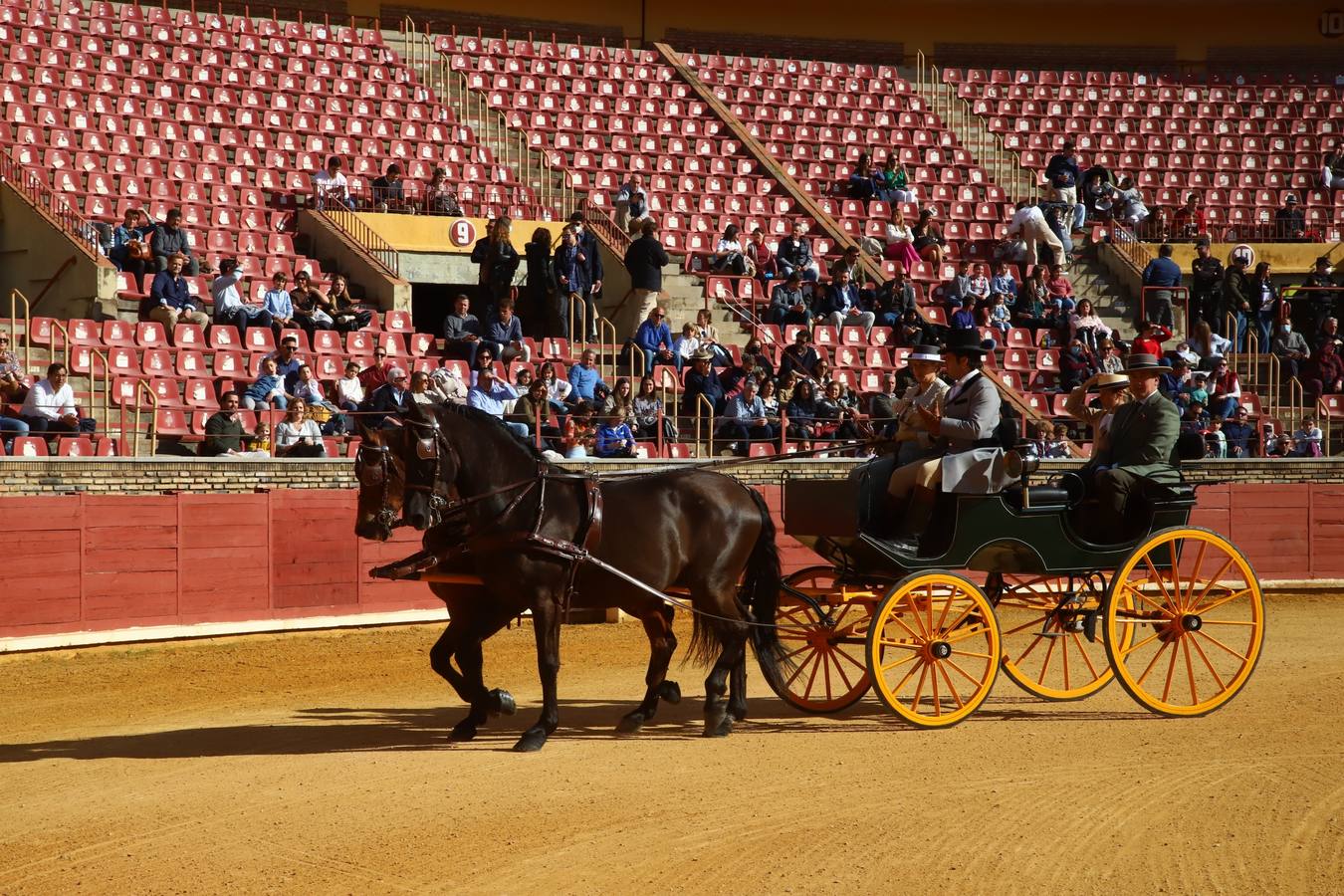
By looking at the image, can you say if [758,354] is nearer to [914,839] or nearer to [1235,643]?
[1235,643]

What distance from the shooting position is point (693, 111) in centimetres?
2877

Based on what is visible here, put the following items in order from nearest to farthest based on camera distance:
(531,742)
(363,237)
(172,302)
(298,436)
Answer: (531,742) → (298,436) → (172,302) → (363,237)

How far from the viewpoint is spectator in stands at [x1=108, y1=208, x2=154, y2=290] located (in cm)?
1923

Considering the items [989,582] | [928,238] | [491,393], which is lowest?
[989,582]

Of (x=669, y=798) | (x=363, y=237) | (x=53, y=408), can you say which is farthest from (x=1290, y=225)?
(x=669, y=798)

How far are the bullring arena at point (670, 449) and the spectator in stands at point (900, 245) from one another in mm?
68

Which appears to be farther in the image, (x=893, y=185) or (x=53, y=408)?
(x=893, y=185)

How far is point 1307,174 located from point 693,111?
11.6 meters

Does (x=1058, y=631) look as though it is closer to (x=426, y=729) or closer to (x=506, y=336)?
(x=426, y=729)

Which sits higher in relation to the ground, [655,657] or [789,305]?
[789,305]

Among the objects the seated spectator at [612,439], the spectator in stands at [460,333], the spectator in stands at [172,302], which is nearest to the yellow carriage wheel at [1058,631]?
the seated spectator at [612,439]

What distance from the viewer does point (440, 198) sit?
76.7 ft

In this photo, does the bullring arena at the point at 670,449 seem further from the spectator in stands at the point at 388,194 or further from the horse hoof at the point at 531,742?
the spectator in stands at the point at 388,194

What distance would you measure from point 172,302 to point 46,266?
215cm
